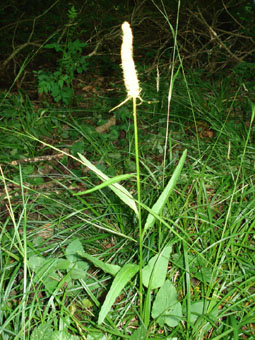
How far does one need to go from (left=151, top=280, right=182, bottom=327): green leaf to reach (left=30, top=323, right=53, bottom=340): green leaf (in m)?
0.29

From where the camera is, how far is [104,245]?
1460 millimetres

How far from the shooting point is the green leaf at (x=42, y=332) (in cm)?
96

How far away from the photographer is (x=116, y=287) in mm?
855

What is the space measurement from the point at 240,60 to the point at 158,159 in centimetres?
146

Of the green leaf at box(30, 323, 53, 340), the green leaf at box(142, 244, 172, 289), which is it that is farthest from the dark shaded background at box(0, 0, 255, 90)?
the green leaf at box(30, 323, 53, 340)

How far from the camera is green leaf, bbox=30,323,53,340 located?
3.15 ft

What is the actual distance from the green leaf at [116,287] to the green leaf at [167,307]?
186mm

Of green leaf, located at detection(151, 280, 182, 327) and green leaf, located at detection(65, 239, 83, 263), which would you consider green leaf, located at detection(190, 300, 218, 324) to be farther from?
green leaf, located at detection(65, 239, 83, 263)

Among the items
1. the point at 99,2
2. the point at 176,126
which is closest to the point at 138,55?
the point at 99,2

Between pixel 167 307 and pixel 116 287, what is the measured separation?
25cm

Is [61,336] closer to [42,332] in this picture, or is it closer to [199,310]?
[42,332]

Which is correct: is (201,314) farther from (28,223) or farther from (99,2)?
(99,2)

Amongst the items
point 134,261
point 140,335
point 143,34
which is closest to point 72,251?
point 134,261

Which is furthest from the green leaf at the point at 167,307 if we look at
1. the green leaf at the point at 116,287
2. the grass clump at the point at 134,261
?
the green leaf at the point at 116,287
